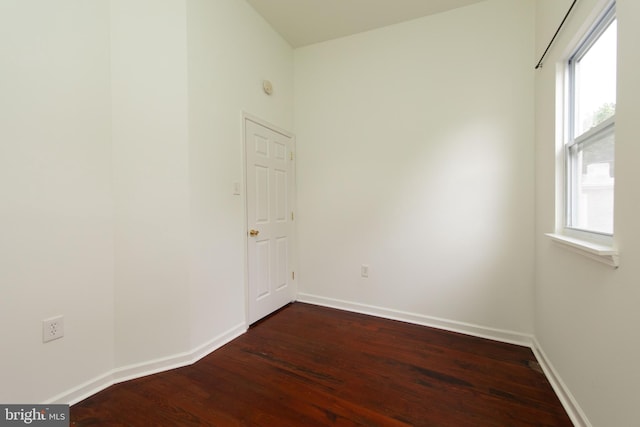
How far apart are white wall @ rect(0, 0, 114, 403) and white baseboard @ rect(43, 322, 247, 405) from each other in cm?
5

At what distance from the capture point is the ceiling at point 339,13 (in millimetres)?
2318

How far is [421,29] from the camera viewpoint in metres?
2.46

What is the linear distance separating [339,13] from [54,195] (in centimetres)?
273

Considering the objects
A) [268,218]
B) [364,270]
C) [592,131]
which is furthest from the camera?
[364,270]

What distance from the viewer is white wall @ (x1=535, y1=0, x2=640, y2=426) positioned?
0.96 metres

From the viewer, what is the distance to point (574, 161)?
1.59 m

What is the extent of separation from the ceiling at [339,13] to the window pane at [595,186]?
1767 millimetres

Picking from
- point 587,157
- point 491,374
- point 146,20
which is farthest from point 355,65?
point 491,374

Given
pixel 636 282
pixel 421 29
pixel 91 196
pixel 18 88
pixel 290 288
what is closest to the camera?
pixel 636 282

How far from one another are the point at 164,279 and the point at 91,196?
70 centimetres

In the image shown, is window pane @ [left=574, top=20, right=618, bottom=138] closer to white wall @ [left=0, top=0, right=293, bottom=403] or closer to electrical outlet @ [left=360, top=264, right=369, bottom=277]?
electrical outlet @ [left=360, top=264, right=369, bottom=277]

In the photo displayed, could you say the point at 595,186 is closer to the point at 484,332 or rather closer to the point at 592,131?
the point at 592,131

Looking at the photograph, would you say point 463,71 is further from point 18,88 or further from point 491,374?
point 18,88

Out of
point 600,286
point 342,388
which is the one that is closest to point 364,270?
point 342,388
